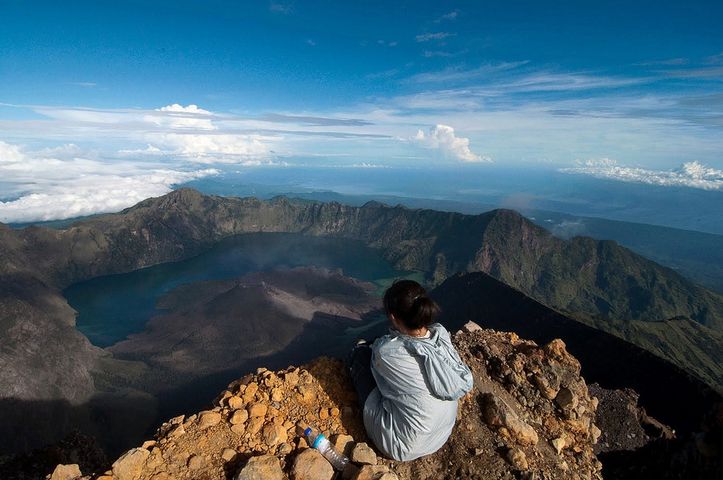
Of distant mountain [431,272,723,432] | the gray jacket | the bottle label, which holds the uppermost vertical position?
the gray jacket

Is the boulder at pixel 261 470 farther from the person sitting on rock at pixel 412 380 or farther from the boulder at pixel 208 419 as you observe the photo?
the person sitting on rock at pixel 412 380

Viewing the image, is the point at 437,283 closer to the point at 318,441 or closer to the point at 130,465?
the point at 318,441

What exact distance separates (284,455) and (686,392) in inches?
2320

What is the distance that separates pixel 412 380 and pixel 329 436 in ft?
6.58

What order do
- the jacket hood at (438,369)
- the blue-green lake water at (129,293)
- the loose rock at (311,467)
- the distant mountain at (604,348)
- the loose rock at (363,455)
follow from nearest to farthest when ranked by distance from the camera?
the loose rock at (311,467) → the jacket hood at (438,369) → the loose rock at (363,455) → the distant mountain at (604,348) → the blue-green lake water at (129,293)

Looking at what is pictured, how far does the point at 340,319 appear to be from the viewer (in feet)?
386

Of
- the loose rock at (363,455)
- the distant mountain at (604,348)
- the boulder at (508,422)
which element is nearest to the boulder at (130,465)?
the loose rock at (363,455)

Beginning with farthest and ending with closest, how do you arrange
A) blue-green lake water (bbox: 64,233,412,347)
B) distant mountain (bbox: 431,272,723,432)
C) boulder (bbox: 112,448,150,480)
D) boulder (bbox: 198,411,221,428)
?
blue-green lake water (bbox: 64,233,412,347), distant mountain (bbox: 431,272,723,432), boulder (bbox: 198,411,221,428), boulder (bbox: 112,448,150,480)

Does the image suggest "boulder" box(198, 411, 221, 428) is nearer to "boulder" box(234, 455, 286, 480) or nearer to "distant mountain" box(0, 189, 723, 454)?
"boulder" box(234, 455, 286, 480)

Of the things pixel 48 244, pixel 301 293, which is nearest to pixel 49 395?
pixel 301 293

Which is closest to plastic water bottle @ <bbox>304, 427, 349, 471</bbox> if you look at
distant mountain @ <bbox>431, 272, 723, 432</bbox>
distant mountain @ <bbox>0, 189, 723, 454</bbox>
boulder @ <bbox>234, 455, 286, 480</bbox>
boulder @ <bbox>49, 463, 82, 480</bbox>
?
boulder @ <bbox>234, 455, 286, 480</bbox>

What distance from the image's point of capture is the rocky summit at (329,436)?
5.52 meters

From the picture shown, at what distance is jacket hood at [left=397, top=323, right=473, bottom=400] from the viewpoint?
559cm

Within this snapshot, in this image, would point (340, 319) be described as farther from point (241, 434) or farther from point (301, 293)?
point (241, 434)
